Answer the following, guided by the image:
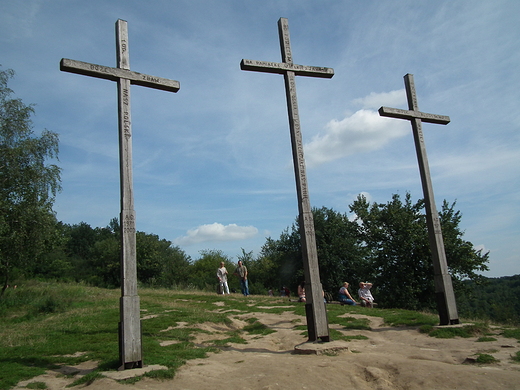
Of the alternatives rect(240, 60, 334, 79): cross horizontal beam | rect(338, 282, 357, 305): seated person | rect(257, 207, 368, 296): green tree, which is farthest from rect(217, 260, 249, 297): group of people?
rect(257, 207, 368, 296): green tree

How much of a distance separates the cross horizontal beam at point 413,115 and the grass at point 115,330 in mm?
5455

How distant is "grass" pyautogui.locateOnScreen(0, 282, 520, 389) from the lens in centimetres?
705

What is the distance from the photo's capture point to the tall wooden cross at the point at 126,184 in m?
6.59

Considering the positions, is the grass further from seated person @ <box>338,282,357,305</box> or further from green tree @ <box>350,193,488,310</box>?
green tree @ <box>350,193,488,310</box>

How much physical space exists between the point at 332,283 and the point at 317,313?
26.3 m

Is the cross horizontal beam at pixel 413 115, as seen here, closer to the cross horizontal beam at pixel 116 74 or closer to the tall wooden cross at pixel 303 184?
the tall wooden cross at pixel 303 184

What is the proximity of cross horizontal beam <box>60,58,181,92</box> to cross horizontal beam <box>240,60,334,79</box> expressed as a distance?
164 centimetres

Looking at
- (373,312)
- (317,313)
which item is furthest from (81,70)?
(373,312)

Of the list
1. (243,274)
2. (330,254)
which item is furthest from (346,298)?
(330,254)

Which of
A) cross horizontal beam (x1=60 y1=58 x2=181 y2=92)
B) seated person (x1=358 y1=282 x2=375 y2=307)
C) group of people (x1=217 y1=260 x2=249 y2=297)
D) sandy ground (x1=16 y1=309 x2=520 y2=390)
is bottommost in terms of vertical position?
sandy ground (x1=16 y1=309 x2=520 y2=390)

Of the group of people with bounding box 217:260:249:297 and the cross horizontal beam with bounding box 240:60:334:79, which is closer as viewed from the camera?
the cross horizontal beam with bounding box 240:60:334:79

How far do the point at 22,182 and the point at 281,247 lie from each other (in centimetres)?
2517

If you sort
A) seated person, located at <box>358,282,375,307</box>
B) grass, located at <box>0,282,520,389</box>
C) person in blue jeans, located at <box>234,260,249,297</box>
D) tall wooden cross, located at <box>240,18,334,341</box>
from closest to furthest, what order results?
grass, located at <box>0,282,520,389</box>
tall wooden cross, located at <box>240,18,334,341</box>
seated person, located at <box>358,282,375,307</box>
person in blue jeans, located at <box>234,260,249,297</box>

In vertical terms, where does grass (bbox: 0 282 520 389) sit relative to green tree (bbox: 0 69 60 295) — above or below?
below
